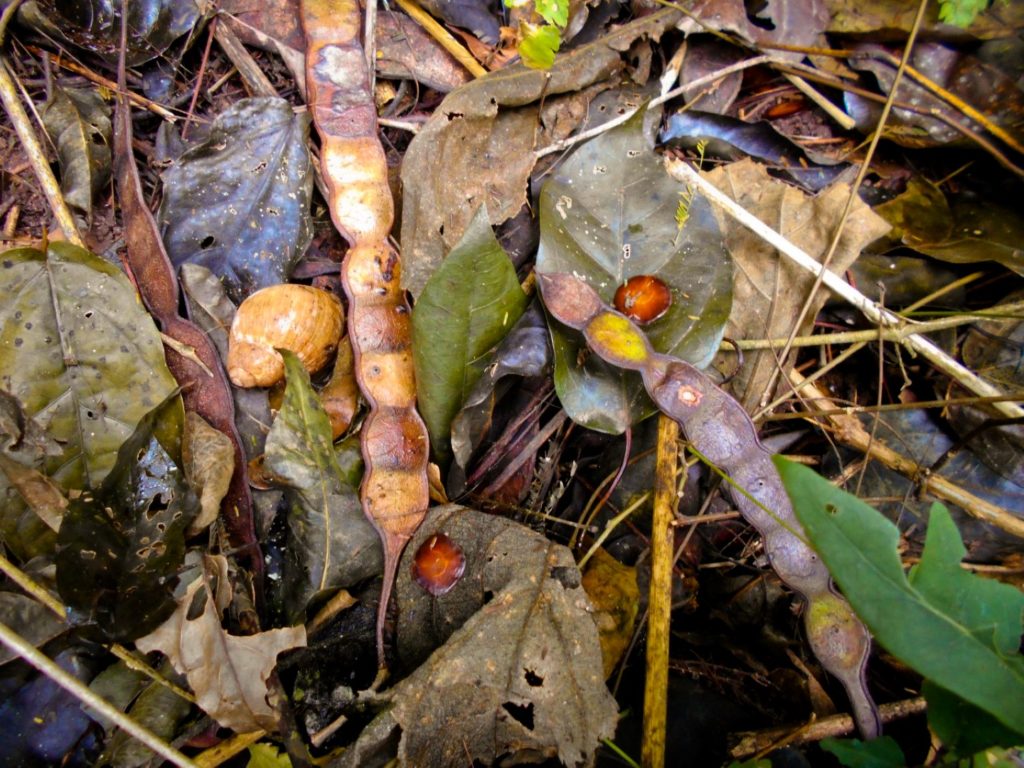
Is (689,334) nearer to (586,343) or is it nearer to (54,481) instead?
(586,343)

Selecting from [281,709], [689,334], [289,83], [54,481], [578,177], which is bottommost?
[281,709]

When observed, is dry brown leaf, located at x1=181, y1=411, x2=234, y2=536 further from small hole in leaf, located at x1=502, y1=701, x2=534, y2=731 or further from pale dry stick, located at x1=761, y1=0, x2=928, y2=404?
pale dry stick, located at x1=761, y1=0, x2=928, y2=404

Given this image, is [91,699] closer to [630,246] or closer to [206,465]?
[206,465]

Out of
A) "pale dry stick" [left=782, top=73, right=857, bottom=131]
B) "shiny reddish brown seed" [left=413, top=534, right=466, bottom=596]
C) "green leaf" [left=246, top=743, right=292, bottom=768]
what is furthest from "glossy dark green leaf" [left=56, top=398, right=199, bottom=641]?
"pale dry stick" [left=782, top=73, right=857, bottom=131]

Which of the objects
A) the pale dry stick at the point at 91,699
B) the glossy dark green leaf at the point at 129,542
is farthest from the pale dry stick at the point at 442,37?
the pale dry stick at the point at 91,699

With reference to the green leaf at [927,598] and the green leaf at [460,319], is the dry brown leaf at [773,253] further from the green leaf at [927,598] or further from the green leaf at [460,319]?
the green leaf at [927,598]

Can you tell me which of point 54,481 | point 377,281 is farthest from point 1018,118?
point 54,481
